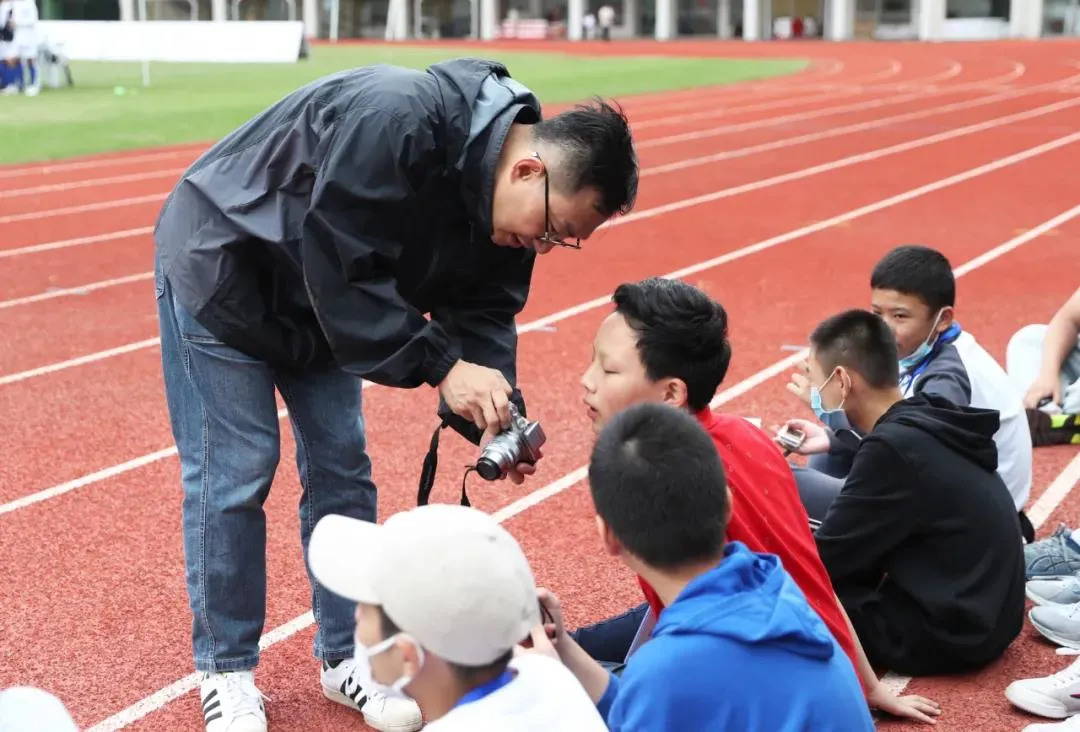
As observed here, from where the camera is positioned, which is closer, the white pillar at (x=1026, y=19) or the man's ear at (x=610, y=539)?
the man's ear at (x=610, y=539)

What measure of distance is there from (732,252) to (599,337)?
Answer: 312 inches

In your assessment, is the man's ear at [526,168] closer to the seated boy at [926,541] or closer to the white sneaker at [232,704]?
the seated boy at [926,541]

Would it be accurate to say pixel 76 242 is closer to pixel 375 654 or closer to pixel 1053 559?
pixel 1053 559

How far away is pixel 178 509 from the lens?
219 inches

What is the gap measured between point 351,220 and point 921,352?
2418mm

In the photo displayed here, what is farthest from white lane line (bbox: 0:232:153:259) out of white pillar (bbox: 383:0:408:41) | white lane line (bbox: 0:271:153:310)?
white pillar (bbox: 383:0:408:41)

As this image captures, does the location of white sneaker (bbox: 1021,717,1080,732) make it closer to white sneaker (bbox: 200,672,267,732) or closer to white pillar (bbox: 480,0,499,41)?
white sneaker (bbox: 200,672,267,732)

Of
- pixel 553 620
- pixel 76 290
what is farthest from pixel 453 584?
pixel 76 290

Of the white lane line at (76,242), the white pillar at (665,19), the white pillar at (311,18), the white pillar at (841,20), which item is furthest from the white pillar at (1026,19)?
the white lane line at (76,242)

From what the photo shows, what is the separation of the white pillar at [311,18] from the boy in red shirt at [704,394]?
64025 millimetres

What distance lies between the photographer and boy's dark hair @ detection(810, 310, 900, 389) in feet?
13.3

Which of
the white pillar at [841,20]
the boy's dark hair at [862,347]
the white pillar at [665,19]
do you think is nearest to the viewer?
the boy's dark hair at [862,347]

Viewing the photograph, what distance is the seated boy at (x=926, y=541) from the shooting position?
3.83 m

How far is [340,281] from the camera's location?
3.21 metres
